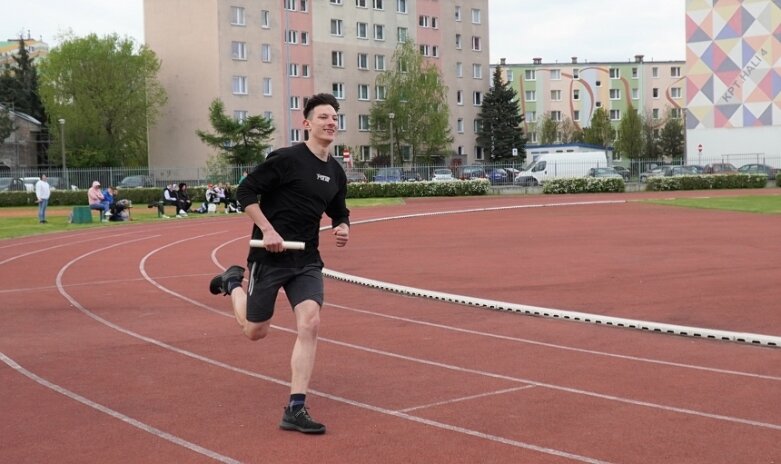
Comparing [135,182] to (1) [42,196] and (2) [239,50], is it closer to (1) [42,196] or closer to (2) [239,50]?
(2) [239,50]

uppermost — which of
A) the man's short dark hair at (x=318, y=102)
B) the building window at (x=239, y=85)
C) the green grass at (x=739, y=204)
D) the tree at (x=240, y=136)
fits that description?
the building window at (x=239, y=85)

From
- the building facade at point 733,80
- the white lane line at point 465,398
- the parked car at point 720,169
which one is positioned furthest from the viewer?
the building facade at point 733,80

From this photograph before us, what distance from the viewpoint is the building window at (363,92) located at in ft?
266

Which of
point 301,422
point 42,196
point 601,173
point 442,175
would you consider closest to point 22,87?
point 442,175

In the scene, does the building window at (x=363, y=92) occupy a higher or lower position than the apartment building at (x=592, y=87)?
lower

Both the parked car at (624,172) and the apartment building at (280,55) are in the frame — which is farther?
the apartment building at (280,55)

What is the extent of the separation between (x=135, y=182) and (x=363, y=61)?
3072cm

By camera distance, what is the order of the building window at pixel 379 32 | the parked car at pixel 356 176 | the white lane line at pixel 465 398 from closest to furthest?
the white lane line at pixel 465 398 < the parked car at pixel 356 176 < the building window at pixel 379 32

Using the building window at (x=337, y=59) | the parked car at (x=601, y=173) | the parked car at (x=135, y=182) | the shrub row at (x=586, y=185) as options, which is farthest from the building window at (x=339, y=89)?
the shrub row at (x=586, y=185)

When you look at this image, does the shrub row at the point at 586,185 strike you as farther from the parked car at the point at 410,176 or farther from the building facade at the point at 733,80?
the building facade at the point at 733,80

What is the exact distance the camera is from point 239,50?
235ft

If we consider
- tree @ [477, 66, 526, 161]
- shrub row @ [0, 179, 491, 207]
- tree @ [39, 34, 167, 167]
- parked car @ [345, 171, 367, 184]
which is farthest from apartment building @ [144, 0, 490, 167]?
shrub row @ [0, 179, 491, 207]

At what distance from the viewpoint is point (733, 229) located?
75.6 ft

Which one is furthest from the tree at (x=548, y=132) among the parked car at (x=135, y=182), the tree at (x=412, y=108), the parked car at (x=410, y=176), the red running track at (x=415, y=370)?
the red running track at (x=415, y=370)
